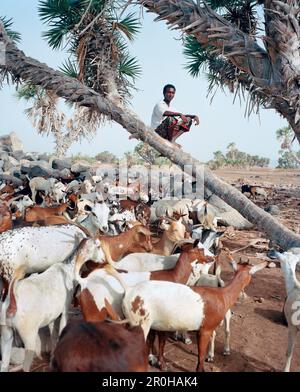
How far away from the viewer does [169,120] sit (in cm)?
912

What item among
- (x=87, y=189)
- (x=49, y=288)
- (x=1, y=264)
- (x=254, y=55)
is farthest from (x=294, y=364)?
(x=87, y=189)

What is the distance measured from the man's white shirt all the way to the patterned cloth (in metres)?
0.09

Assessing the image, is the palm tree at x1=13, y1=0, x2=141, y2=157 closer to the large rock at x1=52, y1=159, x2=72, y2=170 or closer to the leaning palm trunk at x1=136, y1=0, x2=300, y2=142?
the leaning palm trunk at x1=136, y1=0, x2=300, y2=142

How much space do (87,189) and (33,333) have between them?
27.5 ft

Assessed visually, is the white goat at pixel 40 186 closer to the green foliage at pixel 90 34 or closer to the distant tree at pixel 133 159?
the green foliage at pixel 90 34

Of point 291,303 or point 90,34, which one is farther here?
point 90,34

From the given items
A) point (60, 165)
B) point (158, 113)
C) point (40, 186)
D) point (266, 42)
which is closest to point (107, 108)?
point (158, 113)

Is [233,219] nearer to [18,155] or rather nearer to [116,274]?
[116,274]

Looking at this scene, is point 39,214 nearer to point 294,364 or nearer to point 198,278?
point 198,278

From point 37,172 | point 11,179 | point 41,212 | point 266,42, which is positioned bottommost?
point 41,212

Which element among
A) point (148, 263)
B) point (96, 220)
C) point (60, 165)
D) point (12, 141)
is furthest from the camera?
Result: point (12, 141)

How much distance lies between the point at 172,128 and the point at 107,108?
1.41m

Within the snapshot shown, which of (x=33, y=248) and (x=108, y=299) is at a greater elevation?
(x=33, y=248)

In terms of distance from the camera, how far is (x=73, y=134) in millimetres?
27000
